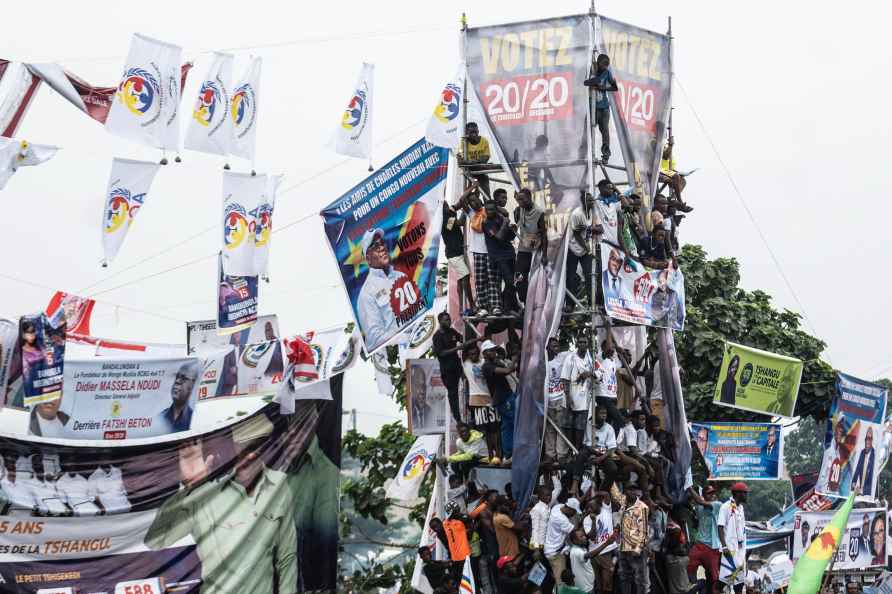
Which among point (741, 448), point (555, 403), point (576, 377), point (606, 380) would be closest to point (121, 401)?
point (555, 403)

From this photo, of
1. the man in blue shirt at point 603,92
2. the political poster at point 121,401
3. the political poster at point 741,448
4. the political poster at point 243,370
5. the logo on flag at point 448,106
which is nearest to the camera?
the man in blue shirt at point 603,92

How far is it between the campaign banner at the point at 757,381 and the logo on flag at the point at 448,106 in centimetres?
759

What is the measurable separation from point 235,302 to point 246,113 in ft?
16.0

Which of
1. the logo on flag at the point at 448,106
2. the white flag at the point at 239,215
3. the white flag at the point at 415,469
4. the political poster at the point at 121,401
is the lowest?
the white flag at the point at 415,469

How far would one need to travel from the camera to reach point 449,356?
785 inches

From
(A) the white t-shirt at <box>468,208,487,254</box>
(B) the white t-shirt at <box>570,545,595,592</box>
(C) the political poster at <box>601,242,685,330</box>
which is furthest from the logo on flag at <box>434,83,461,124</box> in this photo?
(B) the white t-shirt at <box>570,545,595,592</box>

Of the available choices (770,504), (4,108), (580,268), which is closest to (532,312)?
(580,268)

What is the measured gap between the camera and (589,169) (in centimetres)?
1952

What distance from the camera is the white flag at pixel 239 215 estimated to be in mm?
24125

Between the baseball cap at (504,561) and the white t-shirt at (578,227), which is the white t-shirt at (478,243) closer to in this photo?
the white t-shirt at (578,227)

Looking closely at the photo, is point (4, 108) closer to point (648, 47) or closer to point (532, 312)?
point (532, 312)

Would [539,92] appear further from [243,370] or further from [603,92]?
[243,370]

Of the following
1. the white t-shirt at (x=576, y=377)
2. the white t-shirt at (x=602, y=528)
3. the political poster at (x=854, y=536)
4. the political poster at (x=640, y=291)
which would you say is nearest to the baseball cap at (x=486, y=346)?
the white t-shirt at (x=576, y=377)

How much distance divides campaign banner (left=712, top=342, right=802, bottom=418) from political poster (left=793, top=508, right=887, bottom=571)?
8.42 feet
